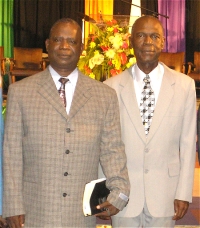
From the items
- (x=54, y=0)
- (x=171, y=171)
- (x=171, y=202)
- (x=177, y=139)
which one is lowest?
(x=171, y=202)

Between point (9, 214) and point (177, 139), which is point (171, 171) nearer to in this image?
point (177, 139)

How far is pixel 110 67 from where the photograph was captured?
13.4ft

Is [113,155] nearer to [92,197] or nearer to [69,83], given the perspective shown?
[92,197]

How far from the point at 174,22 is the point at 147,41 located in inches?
421

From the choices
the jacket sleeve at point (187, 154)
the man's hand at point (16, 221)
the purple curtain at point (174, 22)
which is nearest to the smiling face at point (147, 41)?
the jacket sleeve at point (187, 154)

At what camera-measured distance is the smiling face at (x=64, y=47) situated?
8.35 feet

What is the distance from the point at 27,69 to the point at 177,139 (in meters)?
8.27

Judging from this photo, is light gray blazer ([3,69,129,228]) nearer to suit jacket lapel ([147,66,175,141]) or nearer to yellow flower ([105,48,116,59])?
suit jacket lapel ([147,66,175,141])

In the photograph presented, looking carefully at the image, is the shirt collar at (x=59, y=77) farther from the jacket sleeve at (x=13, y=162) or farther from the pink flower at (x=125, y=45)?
the pink flower at (x=125, y=45)

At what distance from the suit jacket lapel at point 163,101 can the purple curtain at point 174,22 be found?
10.4 meters

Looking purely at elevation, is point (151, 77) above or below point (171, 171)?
above

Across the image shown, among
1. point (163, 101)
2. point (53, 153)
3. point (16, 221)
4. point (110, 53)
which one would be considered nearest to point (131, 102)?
point (163, 101)

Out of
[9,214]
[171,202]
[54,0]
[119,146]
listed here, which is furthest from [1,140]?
[54,0]

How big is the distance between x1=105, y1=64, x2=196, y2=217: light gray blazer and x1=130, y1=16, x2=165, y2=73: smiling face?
0.17 m
